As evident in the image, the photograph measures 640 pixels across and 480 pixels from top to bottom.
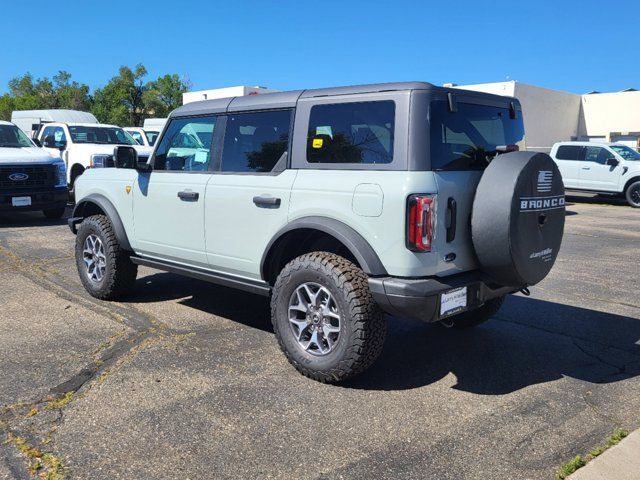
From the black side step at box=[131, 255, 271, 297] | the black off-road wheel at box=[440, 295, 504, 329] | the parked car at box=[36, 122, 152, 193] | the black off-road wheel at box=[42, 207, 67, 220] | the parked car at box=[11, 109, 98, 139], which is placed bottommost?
the black off-road wheel at box=[440, 295, 504, 329]

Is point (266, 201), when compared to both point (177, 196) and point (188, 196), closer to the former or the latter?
point (188, 196)

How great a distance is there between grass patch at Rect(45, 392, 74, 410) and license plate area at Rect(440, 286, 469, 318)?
2.39 m

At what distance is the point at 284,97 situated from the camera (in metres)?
4.41

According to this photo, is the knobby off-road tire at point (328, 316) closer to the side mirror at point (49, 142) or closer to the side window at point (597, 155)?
the side mirror at point (49, 142)

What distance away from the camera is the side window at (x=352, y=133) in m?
3.74

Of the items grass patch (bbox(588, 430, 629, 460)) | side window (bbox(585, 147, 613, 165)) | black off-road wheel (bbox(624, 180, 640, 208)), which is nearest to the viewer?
grass patch (bbox(588, 430, 629, 460))

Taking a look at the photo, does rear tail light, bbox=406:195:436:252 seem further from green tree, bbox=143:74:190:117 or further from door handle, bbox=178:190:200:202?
green tree, bbox=143:74:190:117

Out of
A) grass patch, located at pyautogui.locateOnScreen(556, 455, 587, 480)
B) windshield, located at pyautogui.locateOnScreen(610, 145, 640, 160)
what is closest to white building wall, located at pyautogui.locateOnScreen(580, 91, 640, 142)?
windshield, located at pyautogui.locateOnScreen(610, 145, 640, 160)

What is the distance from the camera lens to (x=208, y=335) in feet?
16.1

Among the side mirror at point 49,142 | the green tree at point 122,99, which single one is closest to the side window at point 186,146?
the side mirror at point 49,142

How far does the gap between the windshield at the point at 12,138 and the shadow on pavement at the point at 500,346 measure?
703 cm

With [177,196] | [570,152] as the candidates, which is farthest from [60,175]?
[570,152]

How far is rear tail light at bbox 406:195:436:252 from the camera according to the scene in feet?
11.4

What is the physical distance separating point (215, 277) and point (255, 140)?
1163mm
